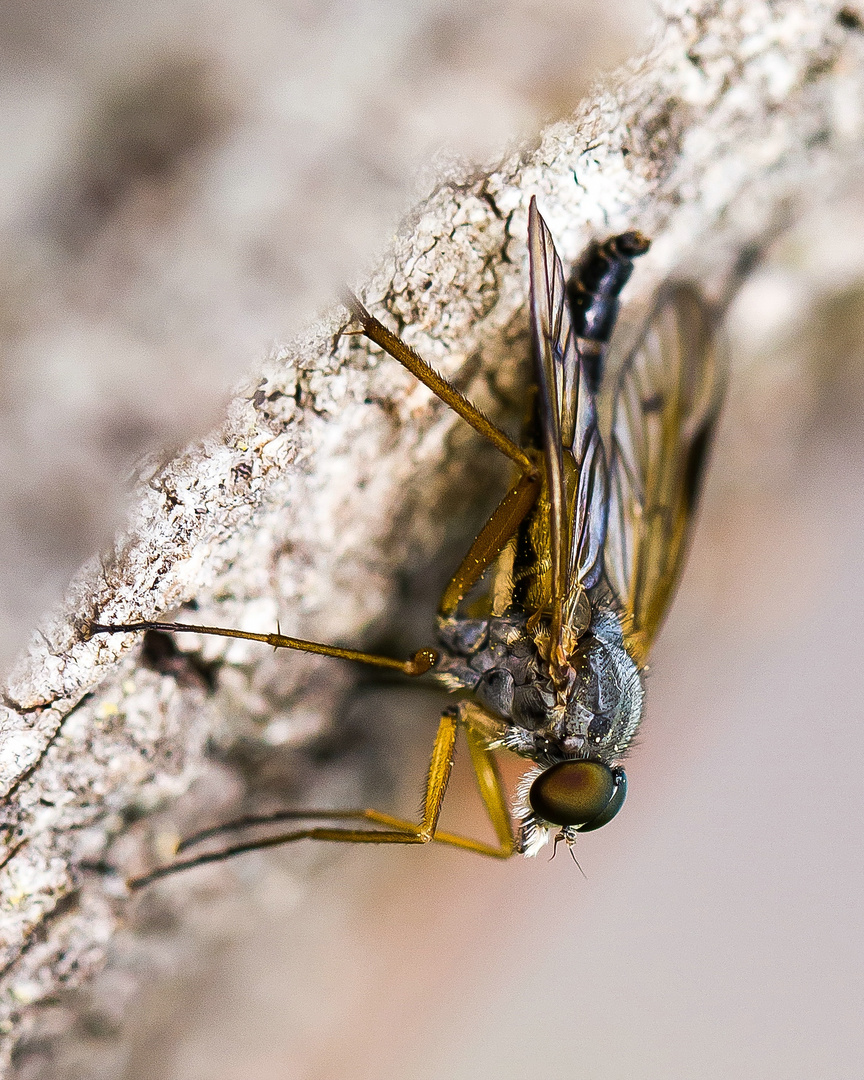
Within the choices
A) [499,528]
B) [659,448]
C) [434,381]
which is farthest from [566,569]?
[659,448]

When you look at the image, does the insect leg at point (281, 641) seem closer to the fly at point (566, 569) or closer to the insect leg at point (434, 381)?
the fly at point (566, 569)

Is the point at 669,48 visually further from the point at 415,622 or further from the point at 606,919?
the point at 606,919

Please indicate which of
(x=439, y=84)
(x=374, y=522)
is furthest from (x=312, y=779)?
(x=439, y=84)

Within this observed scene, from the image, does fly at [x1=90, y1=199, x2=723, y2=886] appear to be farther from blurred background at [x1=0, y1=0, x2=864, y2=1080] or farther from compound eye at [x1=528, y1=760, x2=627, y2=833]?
blurred background at [x1=0, y1=0, x2=864, y2=1080]

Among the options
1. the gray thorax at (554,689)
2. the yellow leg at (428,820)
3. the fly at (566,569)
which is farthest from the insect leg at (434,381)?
the yellow leg at (428,820)

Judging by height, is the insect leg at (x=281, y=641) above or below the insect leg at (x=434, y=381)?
below

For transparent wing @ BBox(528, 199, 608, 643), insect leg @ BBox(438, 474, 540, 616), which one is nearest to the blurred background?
transparent wing @ BBox(528, 199, 608, 643)

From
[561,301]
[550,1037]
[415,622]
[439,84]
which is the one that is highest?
[439,84]

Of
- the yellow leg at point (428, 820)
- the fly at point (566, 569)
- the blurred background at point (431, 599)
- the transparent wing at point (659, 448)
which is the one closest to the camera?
the blurred background at point (431, 599)
